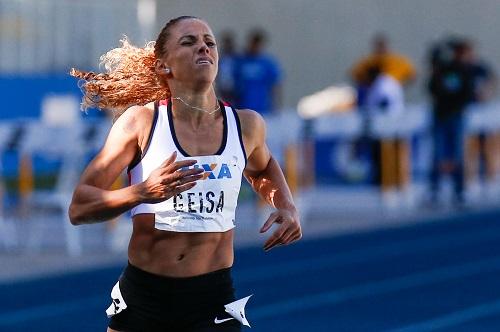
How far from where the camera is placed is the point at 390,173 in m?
17.8

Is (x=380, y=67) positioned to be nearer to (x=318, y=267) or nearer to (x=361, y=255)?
(x=361, y=255)

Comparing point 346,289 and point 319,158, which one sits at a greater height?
point 319,158

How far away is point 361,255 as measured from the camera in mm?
13844

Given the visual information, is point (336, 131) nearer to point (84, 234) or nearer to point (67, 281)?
point (84, 234)

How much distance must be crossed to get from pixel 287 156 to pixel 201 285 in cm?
1075

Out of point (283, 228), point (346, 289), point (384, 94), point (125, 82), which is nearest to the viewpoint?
point (283, 228)

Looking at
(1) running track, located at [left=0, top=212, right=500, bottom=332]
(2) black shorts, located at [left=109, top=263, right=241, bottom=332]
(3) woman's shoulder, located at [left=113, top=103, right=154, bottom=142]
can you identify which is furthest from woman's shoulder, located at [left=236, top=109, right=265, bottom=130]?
(1) running track, located at [left=0, top=212, right=500, bottom=332]

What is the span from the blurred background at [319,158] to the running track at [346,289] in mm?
27

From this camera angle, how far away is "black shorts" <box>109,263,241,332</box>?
516cm

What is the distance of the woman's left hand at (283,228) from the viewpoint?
16.9 ft

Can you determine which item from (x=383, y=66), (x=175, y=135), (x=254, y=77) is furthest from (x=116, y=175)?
(x=383, y=66)

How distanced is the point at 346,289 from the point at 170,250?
659cm

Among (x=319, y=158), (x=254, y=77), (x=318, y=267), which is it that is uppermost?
(x=254, y=77)

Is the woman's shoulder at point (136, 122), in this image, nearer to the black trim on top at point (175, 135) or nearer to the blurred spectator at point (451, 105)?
the black trim on top at point (175, 135)
